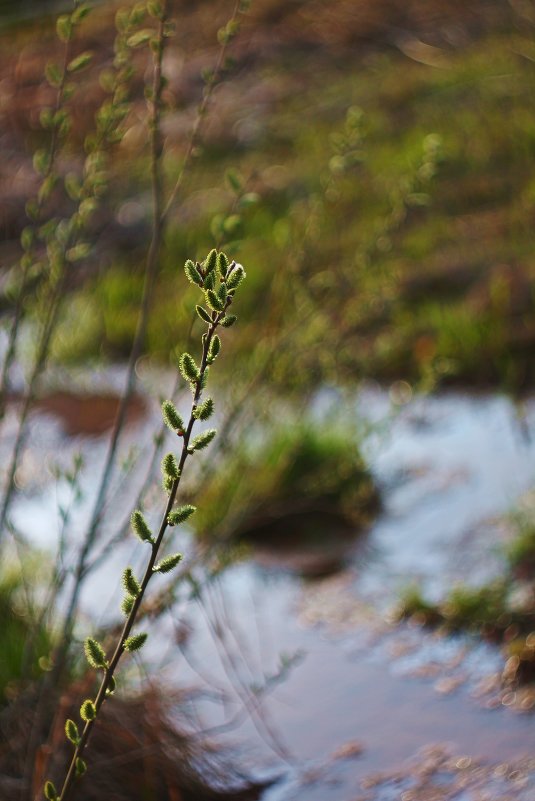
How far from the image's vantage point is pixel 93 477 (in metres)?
4.47

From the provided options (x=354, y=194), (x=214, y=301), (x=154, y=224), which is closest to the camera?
(x=214, y=301)

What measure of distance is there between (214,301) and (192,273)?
36 millimetres

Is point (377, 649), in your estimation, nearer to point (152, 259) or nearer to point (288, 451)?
point (288, 451)

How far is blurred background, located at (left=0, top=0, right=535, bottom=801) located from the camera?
2.12m

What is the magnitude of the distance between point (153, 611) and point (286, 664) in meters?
0.26

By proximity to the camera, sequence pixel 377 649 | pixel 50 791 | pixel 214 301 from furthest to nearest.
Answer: pixel 377 649
pixel 50 791
pixel 214 301

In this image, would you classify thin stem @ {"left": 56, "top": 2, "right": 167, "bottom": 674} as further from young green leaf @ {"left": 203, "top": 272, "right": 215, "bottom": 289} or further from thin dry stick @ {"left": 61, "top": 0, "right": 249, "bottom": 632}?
young green leaf @ {"left": 203, "top": 272, "right": 215, "bottom": 289}

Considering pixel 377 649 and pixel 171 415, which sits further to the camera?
pixel 377 649

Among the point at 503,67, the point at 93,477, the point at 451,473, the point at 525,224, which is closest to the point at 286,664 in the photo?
the point at 451,473

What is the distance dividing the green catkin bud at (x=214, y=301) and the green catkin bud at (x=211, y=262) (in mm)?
25

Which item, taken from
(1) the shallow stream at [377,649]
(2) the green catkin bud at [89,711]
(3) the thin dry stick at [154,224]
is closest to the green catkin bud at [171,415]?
(2) the green catkin bud at [89,711]

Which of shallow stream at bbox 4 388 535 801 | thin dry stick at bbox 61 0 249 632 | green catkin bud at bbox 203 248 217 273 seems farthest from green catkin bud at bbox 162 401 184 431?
shallow stream at bbox 4 388 535 801

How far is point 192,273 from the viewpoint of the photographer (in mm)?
995

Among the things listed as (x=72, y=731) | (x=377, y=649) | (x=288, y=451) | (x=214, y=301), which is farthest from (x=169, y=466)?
(x=288, y=451)
